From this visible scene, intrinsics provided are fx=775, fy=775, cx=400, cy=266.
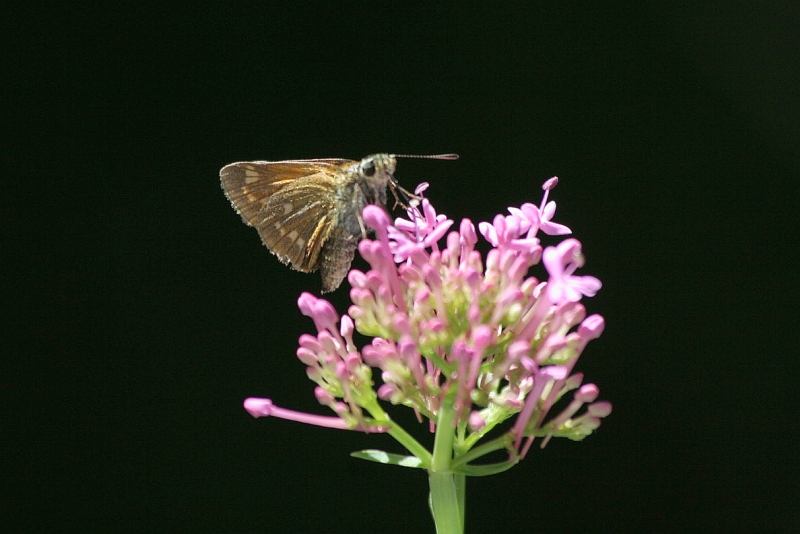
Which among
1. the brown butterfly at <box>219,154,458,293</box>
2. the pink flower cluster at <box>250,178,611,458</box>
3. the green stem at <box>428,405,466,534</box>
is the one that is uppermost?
the brown butterfly at <box>219,154,458,293</box>

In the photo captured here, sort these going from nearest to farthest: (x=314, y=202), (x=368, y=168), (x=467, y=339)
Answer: (x=467, y=339) → (x=368, y=168) → (x=314, y=202)

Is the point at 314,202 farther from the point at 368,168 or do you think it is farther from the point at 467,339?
the point at 467,339

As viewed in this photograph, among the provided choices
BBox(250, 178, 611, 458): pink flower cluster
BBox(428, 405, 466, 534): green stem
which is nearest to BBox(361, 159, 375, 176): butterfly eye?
BBox(250, 178, 611, 458): pink flower cluster

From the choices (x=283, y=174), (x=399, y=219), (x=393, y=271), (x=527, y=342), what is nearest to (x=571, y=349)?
(x=527, y=342)

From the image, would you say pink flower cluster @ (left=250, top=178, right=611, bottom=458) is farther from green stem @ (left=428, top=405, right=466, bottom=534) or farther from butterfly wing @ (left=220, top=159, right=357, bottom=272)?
butterfly wing @ (left=220, top=159, right=357, bottom=272)

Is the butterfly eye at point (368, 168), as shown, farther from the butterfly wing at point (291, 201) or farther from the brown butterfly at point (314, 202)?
the butterfly wing at point (291, 201)

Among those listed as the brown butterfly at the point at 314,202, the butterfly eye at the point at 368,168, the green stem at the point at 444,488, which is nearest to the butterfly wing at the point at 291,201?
the brown butterfly at the point at 314,202

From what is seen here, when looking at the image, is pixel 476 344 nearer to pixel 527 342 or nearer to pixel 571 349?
pixel 527 342

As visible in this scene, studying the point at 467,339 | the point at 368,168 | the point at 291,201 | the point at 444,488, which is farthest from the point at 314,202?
the point at 444,488
